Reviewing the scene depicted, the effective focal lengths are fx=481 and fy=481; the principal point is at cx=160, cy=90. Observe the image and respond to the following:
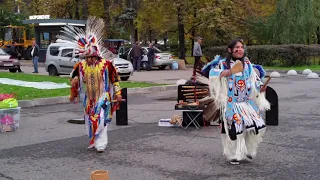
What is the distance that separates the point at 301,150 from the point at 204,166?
72.0 inches

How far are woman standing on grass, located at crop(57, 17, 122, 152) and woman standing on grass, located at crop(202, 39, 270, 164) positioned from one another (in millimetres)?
1951

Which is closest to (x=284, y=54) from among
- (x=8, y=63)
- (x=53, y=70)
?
(x=53, y=70)

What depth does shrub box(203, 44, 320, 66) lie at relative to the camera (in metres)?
29.2

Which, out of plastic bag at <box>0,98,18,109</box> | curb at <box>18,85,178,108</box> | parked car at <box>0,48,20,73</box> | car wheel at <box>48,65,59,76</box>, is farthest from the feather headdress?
parked car at <box>0,48,20,73</box>

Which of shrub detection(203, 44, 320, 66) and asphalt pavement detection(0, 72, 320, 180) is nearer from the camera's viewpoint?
asphalt pavement detection(0, 72, 320, 180)

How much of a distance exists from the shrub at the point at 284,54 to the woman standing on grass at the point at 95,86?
895 inches

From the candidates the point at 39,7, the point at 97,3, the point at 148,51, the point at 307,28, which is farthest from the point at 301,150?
the point at 39,7

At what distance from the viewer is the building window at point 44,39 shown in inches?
1527

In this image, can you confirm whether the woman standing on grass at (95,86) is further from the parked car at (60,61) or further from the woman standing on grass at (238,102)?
the parked car at (60,61)

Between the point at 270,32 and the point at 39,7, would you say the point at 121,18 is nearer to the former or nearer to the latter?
the point at 270,32

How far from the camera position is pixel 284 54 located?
29297 millimetres

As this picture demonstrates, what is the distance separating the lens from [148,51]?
30.0 m

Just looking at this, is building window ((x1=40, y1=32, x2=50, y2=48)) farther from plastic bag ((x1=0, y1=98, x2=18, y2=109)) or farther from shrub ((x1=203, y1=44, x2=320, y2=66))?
plastic bag ((x1=0, y1=98, x2=18, y2=109))

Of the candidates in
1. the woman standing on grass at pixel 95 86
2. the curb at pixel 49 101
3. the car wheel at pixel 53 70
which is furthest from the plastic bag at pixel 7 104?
the car wheel at pixel 53 70
